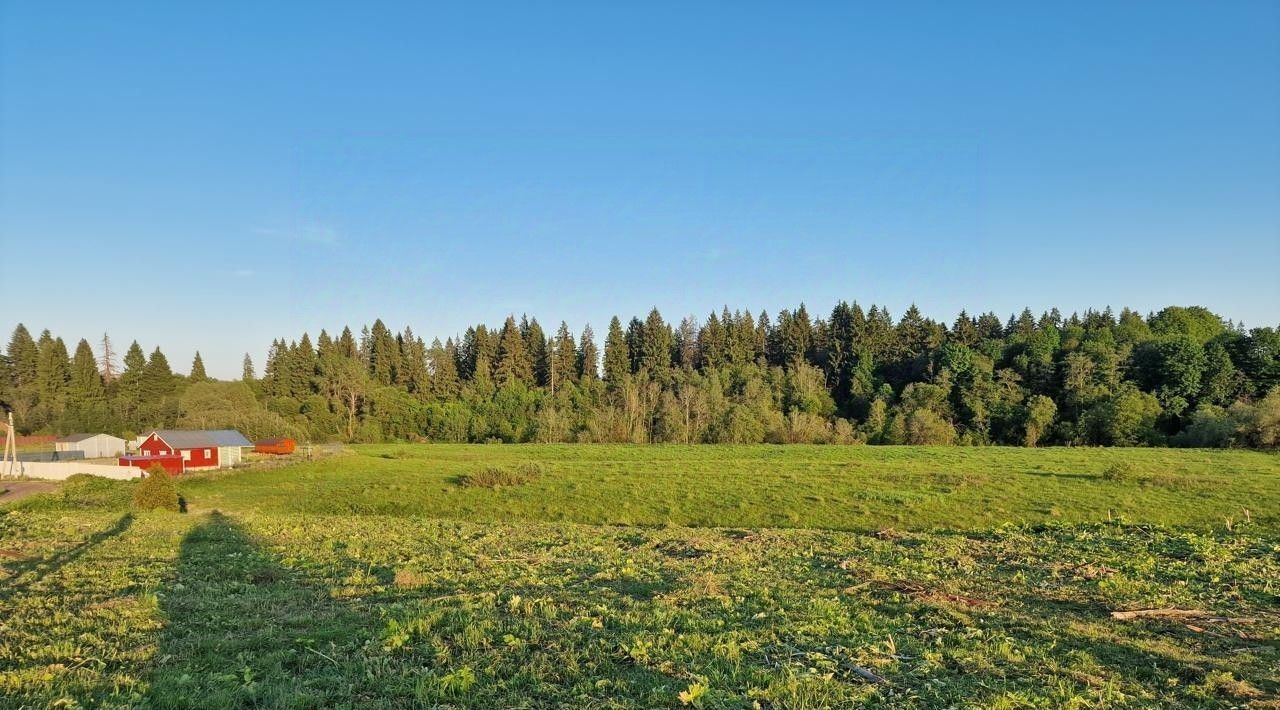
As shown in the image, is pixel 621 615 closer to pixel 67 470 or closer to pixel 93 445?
pixel 67 470

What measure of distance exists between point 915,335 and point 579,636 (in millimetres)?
114072

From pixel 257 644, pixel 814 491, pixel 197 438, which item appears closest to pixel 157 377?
pixel 197 438

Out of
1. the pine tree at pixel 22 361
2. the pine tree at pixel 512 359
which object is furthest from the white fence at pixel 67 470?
the pine tree at pixel 22 361

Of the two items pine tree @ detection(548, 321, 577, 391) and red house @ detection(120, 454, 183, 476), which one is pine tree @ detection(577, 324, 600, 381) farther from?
red house @ detection(120, 454, 183, 476)

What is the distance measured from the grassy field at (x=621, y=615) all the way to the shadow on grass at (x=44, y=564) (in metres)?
0.10

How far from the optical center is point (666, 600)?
10.5 meters

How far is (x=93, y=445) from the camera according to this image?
257 feet

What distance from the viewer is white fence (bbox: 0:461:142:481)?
47.6 metres

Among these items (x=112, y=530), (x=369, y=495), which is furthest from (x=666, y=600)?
(x=369, y=495)

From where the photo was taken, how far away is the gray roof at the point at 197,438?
191ft

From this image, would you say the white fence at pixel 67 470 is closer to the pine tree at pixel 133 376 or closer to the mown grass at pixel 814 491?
the mown grass at pixel 814 491

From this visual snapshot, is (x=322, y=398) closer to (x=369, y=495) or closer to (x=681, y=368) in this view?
(x=681, y=368)

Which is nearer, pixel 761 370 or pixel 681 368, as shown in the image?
pixel 761 370

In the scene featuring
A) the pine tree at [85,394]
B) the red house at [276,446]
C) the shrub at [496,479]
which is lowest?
the shrub at [496,479]
